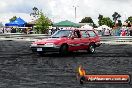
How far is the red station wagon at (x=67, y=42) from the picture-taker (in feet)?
59.6

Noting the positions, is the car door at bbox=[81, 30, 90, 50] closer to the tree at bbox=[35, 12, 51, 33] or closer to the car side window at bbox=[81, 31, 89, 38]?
the car side window at bbox=[81, 31, 89, 38]

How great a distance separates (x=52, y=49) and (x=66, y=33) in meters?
1.71

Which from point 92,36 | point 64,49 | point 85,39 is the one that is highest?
point 92,36

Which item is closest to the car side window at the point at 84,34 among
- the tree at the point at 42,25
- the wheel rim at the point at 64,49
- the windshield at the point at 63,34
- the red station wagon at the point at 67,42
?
the red station wagon at the point at 67,42

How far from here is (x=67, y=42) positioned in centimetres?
1872

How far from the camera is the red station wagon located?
59.6 ft

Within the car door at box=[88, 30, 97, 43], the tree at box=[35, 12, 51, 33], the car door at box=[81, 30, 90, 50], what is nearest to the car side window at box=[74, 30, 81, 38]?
the car door at box=[81, 30, 90, 50]

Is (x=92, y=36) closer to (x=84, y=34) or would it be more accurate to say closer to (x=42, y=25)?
(x=84, y=34)

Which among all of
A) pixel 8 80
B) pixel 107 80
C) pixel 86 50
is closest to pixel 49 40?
pixel 86 50

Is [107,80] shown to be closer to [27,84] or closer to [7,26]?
[27,84]

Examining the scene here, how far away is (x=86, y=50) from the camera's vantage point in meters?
21.1

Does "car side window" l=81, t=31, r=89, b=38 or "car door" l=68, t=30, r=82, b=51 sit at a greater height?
"car side window" l=81, t=31, r=89, b=38

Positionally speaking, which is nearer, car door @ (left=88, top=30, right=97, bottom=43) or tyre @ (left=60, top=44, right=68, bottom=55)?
tyre @ (left=60, top=44, right=68, bottom=55)

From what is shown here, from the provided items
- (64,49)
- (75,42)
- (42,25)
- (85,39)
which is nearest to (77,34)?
(85,39)
